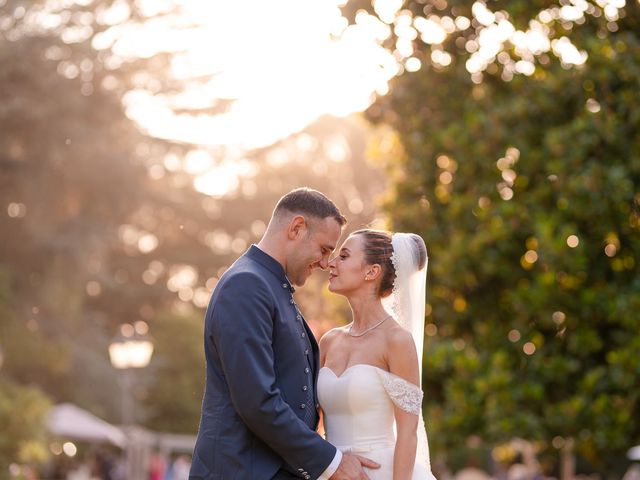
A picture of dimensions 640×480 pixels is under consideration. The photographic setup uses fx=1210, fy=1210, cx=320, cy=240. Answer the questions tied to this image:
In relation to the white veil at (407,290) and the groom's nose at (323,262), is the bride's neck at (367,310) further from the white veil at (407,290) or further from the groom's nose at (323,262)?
the groom's nose at (323,262)

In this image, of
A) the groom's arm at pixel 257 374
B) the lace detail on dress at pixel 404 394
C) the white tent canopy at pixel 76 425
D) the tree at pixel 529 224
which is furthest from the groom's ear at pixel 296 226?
the white tent canopy at pixel 76 425

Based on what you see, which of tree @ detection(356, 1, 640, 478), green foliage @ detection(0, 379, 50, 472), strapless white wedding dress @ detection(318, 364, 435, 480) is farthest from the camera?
green foliage @ detection(0, 379, 50, 472)

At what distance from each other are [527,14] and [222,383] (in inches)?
329

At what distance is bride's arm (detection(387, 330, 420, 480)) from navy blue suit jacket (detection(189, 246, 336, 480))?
1.91ft

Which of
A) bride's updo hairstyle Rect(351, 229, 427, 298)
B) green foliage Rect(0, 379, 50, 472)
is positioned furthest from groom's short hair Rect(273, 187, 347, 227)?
green foliage Rect(0, 379, 50, 472)

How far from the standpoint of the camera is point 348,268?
18.7ft

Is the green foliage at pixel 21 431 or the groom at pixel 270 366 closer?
the groom at pixel 270 366

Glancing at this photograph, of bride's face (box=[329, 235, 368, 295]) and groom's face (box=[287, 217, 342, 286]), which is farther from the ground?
groom's face (box=[287, 217, 342, 286])

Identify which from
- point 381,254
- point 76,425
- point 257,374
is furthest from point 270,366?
point 76,425

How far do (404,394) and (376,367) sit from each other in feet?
0.67

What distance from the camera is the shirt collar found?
5.04 metres

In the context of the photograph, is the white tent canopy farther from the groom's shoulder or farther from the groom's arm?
A: the groom's arm

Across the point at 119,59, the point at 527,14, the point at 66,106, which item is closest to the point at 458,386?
the point at 527,14

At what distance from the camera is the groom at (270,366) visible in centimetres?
470
